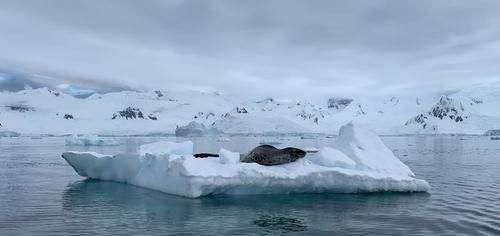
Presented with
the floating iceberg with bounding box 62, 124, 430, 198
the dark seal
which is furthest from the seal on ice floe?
the floating iceberg with bounding box 62, 124, 430, 198

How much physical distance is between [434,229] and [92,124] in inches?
7101

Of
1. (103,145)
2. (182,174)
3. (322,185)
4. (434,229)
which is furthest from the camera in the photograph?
(103,145)

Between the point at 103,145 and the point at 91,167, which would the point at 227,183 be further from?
the point at 103,145

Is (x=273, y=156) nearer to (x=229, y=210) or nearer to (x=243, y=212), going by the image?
(x=229, y=210)

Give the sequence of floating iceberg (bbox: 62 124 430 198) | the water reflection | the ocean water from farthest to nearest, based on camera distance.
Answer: floating iceberg (bbox: 62 124 430 198) → the water reflection → the ocean water

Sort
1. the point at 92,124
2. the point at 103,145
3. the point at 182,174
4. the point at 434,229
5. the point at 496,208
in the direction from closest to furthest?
the point at 434,229, the point at 496,208, the point at 182,174, the point at 103,145, the point at 92,124

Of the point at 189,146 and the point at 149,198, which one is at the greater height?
the point at 189,146

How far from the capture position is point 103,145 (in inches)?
1955

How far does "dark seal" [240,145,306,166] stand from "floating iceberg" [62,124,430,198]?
0.18 metres

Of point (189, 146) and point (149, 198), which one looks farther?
point (189, 146)

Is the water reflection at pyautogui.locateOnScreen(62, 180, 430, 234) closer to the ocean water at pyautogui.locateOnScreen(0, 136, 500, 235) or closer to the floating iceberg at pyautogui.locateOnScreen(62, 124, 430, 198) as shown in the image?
the ocean water at pyautogui.locateOnScreen(0, 136, 500, 235)

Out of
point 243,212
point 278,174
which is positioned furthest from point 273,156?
point 243,212

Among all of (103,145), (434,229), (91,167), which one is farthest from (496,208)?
(103,145)

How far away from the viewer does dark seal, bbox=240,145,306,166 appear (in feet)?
47.8
